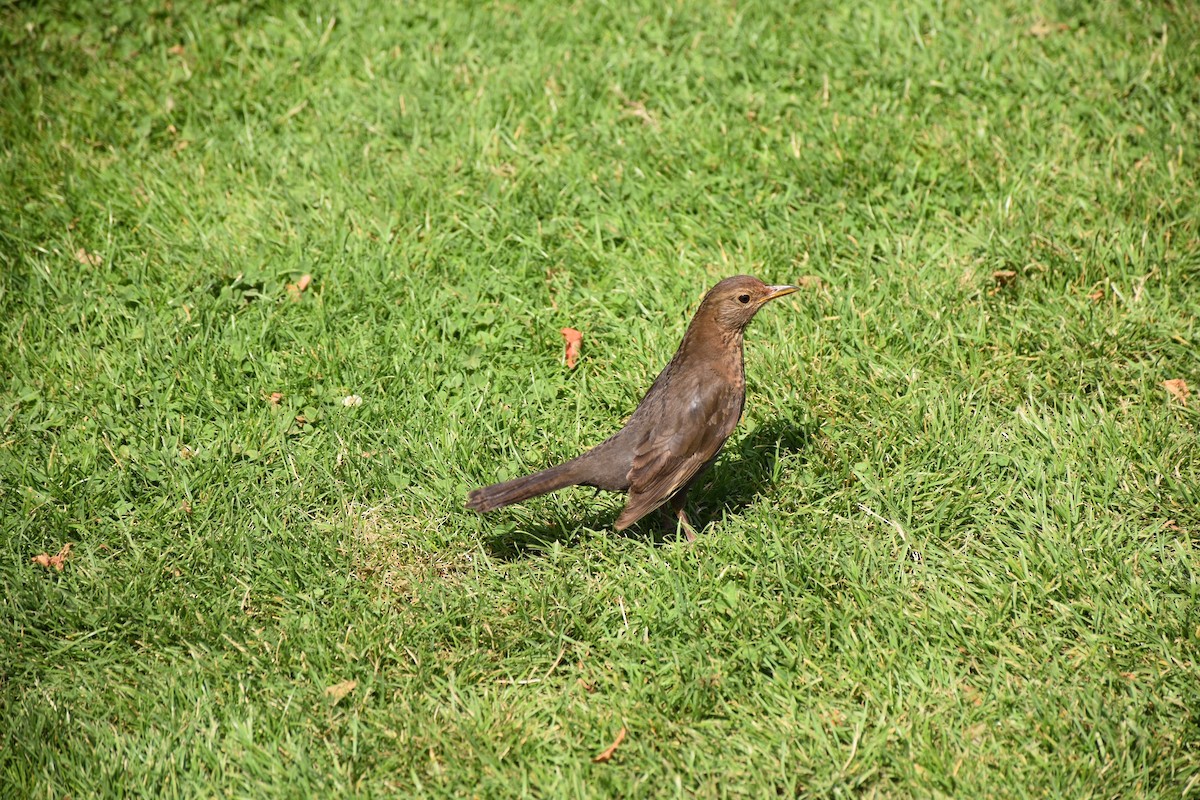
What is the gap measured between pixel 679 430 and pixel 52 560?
2594 mm

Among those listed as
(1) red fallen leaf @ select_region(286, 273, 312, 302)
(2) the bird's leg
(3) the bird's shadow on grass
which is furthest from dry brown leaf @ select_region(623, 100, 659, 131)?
(2) the bird's leg

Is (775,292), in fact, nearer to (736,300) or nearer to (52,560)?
(736,300)

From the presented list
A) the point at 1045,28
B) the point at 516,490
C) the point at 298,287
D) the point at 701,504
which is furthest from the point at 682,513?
the point at 1045,28

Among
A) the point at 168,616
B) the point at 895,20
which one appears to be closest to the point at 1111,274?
the point at 895,20

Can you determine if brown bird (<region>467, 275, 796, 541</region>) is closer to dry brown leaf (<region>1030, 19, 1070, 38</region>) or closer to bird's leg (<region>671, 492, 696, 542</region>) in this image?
bird's leg (<region>671, 492, 696, 542</region>)

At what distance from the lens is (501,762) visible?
3785 mm

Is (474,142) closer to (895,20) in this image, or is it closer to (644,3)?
(644,3)

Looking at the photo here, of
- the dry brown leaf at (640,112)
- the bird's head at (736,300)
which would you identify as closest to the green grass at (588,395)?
the dry brown leaf at (640,112)

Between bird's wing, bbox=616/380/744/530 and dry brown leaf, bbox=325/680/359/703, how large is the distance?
1.15 meters

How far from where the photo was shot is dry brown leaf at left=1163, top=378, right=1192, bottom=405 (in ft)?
16.1

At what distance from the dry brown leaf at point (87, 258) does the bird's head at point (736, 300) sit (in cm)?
335

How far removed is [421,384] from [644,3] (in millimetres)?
3297

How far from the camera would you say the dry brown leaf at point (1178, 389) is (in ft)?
16.1

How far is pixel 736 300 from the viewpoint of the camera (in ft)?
15.3
